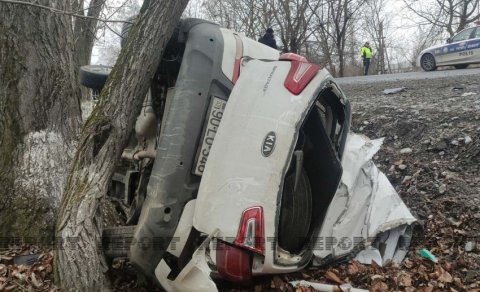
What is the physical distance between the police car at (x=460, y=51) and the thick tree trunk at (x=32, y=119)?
1235cm

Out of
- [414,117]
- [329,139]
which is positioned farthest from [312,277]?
[414,117]

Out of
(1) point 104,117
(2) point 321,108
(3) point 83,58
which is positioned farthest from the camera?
(3) point 83,58

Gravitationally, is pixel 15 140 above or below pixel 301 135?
below

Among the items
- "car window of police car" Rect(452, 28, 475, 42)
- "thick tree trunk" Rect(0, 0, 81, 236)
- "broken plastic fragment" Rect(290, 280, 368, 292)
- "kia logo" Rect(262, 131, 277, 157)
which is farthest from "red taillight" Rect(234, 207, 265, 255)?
"car window of police car" Rect(452, 28, 475, 42)

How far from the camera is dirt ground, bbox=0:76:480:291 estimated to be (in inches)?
105

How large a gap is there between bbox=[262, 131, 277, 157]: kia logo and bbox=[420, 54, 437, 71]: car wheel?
12.7 m

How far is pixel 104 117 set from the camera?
2.61m

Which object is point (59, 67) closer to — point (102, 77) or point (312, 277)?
point (102, 77)

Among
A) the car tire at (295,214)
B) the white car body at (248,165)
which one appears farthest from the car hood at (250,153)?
the car tire at (295,214)

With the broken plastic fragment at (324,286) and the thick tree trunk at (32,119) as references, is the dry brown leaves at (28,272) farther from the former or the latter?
the broken plastic fragment at (324,286)

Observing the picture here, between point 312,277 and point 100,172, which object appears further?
point 312,277

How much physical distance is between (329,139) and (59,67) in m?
2.04

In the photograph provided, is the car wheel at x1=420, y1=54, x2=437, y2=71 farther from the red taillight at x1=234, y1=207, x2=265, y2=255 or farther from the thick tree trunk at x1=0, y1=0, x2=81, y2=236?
the red taillight at x1=234, y1=207, x2=265, y2=255

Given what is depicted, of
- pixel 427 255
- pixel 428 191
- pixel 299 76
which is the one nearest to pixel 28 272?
pixel 299 76
